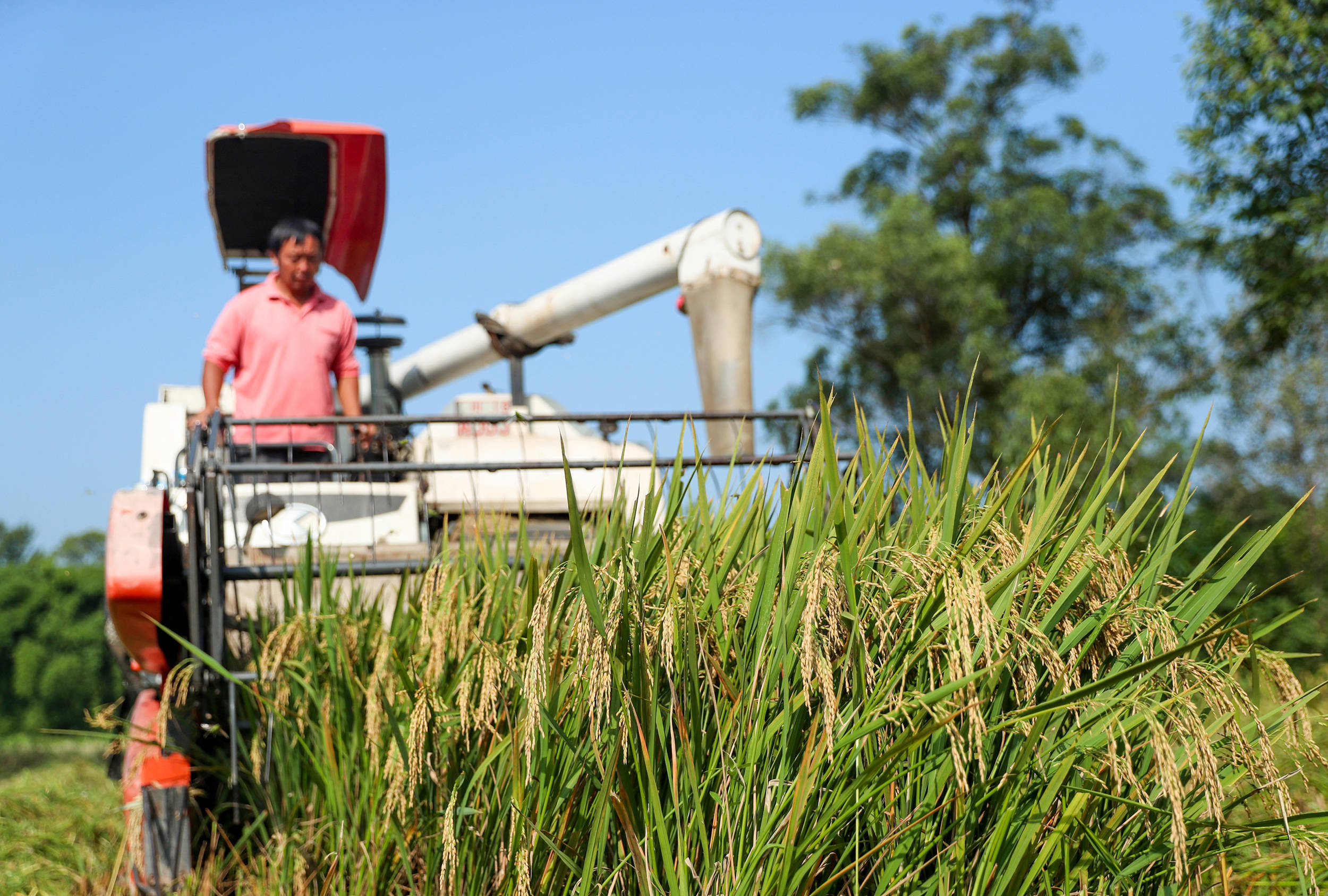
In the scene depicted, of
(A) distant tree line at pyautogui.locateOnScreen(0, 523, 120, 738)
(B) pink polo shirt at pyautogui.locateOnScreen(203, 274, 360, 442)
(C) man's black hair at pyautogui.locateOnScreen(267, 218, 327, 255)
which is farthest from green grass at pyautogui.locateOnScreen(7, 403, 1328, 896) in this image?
(A) distant tree line at pyautogui.locateOnScreen(0, 523, 120, 738)

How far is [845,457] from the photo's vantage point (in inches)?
165

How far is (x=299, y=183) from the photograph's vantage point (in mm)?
7727

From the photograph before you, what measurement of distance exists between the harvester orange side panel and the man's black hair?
2.14 meters

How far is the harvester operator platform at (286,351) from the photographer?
19.5 ft

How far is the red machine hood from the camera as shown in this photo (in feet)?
24.1

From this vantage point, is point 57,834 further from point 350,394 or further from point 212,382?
point 350,394

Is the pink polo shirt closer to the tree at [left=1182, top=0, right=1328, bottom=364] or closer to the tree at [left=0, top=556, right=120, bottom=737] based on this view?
the tree at [left=1182, top=0, right=1328, bottom=364]

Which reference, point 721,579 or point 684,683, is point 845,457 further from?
point 684,683

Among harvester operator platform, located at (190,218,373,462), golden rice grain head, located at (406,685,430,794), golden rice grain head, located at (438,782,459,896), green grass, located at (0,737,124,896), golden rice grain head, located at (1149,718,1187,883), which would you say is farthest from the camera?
harvester operator platform, located at (190,218,373,462)

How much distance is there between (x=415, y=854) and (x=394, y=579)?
170cm

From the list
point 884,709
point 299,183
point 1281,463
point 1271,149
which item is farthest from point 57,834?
point 1281,463

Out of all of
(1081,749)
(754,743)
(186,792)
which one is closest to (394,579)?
(186,792)

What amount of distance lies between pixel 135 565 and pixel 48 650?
151 feet

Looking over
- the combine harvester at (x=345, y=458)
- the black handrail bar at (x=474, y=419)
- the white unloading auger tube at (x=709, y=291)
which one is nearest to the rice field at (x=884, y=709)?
the combine harvester at (x=345, y=458)
